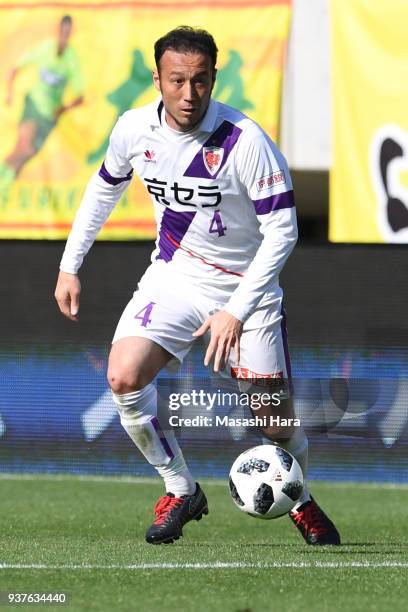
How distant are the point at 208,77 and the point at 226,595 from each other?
97.7 inches

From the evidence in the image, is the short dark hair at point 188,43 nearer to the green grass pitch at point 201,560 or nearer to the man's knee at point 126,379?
the man's knee at point 126,379

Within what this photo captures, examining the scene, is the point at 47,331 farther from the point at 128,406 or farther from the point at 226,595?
the point at 226,595

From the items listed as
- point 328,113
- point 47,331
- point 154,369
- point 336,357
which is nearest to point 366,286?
point 336,357

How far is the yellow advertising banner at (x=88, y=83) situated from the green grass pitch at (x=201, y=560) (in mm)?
4471

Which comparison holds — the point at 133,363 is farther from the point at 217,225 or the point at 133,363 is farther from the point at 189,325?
the point at 217,225

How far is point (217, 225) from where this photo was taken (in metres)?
6.40

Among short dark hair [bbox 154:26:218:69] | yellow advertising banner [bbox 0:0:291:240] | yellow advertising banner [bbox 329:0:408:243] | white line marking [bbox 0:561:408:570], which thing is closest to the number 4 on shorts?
short dark hair [bbox 154:26:218:69]

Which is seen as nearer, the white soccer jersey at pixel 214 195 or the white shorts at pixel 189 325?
the white soccer jersey at pixel 214 195

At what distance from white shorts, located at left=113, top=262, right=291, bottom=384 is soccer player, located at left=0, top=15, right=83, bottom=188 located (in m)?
7.00

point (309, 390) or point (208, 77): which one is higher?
point (208, 77)

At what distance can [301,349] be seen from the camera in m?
10.7

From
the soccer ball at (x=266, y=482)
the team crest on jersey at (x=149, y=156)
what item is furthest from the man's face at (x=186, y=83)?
the soccer ball at (x=266, y=482)

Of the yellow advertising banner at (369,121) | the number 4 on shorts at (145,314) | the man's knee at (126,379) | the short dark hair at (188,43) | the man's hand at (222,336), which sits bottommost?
the yellow advertising banner at (369,121)

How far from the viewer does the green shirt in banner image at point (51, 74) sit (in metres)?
13.4
